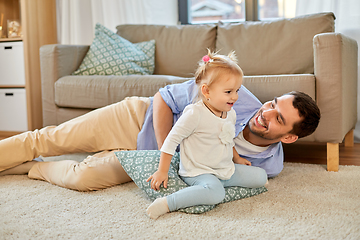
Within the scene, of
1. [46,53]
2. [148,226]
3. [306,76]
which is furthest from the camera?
[46,53]

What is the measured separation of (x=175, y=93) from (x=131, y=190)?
0.44 metres

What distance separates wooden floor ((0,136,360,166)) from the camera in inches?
70.5

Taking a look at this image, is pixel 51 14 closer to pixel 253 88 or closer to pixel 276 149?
pixel 253 88

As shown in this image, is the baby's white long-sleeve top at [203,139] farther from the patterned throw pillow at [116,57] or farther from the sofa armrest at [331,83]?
the patterned throw pillow at [116,57]

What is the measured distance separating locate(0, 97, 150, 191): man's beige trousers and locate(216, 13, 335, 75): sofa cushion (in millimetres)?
1020

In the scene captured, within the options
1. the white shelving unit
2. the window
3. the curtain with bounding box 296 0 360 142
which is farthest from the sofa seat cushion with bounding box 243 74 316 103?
the white shelving unit

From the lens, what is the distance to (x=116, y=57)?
2309 millimetres

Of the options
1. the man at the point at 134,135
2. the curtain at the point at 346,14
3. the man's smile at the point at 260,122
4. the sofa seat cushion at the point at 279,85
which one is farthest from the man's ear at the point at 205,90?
the curtain at the point at 346,14

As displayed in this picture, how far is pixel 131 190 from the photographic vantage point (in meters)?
1.28

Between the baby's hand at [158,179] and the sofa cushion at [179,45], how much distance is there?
4.60ft

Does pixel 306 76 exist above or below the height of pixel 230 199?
above

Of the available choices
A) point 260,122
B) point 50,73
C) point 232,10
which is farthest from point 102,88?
point 232,10

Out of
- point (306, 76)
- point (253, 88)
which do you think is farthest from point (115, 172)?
point (306, 76)

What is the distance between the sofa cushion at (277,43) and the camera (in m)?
2.16
